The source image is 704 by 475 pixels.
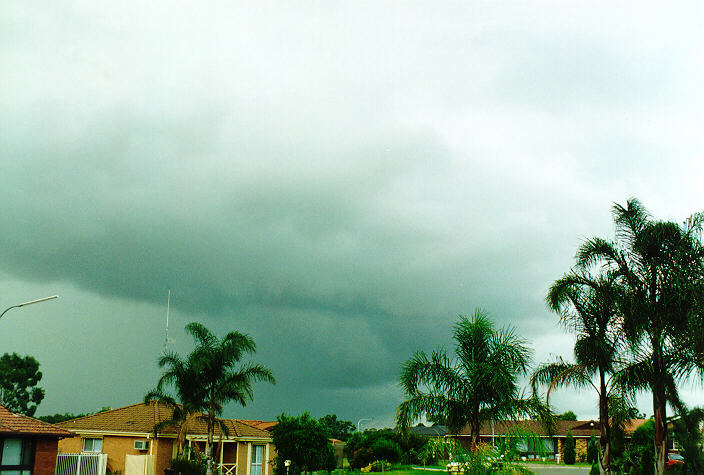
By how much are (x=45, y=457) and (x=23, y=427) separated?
6.10 feet

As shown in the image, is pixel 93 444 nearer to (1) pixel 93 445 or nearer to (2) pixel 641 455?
(1) pixel 93 445

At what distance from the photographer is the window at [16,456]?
26.7 metres

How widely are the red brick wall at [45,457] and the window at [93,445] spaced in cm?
1071

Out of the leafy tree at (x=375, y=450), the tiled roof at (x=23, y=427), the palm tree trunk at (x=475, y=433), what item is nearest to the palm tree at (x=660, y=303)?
the palm tree trunk at (x=475, y=433)

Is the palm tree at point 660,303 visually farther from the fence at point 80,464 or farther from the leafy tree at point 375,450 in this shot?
the leafy tree at point 375,450

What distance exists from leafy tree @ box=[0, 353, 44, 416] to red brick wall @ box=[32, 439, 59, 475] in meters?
68.3

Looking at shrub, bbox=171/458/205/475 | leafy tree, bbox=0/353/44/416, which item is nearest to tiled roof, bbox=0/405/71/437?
shrub, bbox=171/458/205/475

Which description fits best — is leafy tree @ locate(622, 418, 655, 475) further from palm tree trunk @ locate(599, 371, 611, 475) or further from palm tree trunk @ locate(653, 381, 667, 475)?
palm tree trunk @ locate(599, 371, 611, 475)

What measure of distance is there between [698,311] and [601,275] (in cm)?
329

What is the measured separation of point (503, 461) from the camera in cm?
1426

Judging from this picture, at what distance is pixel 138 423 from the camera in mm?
40969

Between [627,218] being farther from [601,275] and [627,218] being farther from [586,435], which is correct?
[586,435]

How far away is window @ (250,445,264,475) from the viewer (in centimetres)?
4534

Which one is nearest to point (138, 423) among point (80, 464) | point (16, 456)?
point (80, 464)
